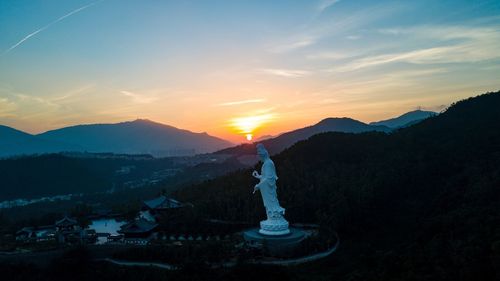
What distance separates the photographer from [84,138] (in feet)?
590

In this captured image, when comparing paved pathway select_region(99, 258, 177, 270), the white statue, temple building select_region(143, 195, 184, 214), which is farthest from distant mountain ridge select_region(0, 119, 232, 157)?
paved pathway select_region(99, 258, 177, 270)

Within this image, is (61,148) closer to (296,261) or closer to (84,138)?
(84,138)

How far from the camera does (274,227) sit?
1917 centimetres

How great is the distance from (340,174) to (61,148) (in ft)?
487

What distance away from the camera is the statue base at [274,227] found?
62.4ft

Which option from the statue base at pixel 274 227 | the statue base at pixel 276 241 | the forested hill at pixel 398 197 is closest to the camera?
the forested hill at pixel 398 197

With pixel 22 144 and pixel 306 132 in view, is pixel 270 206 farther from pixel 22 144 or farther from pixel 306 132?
pixel 22 144

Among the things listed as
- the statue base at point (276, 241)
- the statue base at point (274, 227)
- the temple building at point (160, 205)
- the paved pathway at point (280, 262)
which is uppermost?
the temple building at point (160, 205)

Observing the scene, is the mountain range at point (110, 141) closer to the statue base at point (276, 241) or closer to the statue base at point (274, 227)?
the statue base at point (274, 227)

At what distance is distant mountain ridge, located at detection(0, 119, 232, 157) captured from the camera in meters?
156

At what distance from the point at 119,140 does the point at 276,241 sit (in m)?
171

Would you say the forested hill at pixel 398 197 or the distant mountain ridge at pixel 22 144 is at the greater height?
the distant mountain ridge at pixel 22 144

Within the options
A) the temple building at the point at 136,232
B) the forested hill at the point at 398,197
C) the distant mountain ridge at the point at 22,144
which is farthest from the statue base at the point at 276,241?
the distant mountain ridge at the point at 22,144

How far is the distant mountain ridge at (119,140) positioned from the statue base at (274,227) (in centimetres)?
13627
